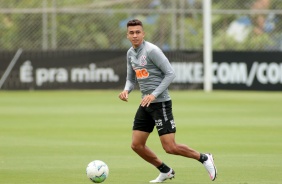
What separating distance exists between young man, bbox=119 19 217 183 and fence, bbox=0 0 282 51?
76.7 feet

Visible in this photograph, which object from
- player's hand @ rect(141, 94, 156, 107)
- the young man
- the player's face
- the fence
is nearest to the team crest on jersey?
the young man

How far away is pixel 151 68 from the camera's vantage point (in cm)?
1182

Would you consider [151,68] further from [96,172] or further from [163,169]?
[96,172]

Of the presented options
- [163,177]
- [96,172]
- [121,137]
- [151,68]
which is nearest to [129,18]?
[121,137]

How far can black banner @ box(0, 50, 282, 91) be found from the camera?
32781 mm

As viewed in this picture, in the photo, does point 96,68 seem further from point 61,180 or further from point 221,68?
point 61,180

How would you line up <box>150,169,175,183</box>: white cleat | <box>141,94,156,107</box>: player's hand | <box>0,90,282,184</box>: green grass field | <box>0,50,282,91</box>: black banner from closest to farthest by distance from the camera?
1. <box>141,94,156,107</box>: player's hand
2. <box>150,169,175,183</box>: white cleat
3. <box>0,90,282,184</box>: green grass field
4. <box>0,50,282,91</box>: black banner

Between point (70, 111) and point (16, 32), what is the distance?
11548mm

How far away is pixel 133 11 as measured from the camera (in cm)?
3559

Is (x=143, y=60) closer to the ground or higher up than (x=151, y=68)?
higher up

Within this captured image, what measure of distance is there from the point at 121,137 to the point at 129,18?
1797cm

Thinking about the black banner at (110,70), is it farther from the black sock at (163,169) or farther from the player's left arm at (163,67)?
the player's left arm at (163,67)

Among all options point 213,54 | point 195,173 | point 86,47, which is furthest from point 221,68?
point 195,173

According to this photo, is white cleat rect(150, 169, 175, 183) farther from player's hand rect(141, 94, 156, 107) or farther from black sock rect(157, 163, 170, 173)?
player's hand rect(141, 94, 156, 107)
